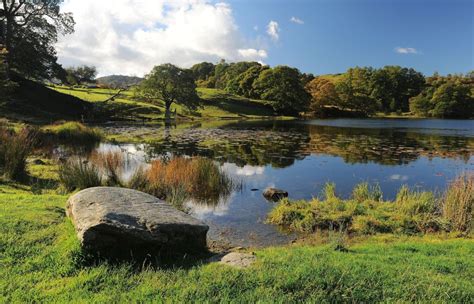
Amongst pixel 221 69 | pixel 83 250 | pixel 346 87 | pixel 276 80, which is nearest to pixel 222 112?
pixel 276 80

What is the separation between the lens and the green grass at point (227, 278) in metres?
4.84

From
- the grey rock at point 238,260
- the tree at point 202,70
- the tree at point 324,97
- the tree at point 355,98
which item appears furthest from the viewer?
the tree at point 202,70

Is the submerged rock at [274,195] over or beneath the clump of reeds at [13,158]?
beneath

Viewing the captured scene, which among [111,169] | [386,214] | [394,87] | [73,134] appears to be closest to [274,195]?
[386,214]

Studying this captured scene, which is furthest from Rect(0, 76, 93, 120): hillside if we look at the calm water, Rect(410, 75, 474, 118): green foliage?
Rect(410, 75, 474, 118): green foliage

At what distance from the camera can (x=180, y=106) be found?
7700 centimetres

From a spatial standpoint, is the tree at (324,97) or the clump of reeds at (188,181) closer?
the clump of reeds at (188,181)

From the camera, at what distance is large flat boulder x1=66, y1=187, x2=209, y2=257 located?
5.96 meters

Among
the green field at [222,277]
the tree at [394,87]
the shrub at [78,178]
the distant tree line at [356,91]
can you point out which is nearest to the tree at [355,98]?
the distant tree line at [356,91]

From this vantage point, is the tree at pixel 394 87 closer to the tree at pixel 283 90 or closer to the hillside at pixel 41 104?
the tree at pixel 283 90

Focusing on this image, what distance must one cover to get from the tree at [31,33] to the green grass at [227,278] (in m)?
44.8

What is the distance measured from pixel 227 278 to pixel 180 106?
73701 millimetres

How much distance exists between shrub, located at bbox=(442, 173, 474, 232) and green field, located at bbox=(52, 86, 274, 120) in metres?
52.5

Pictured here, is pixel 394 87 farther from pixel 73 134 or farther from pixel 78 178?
pixel 78 178
